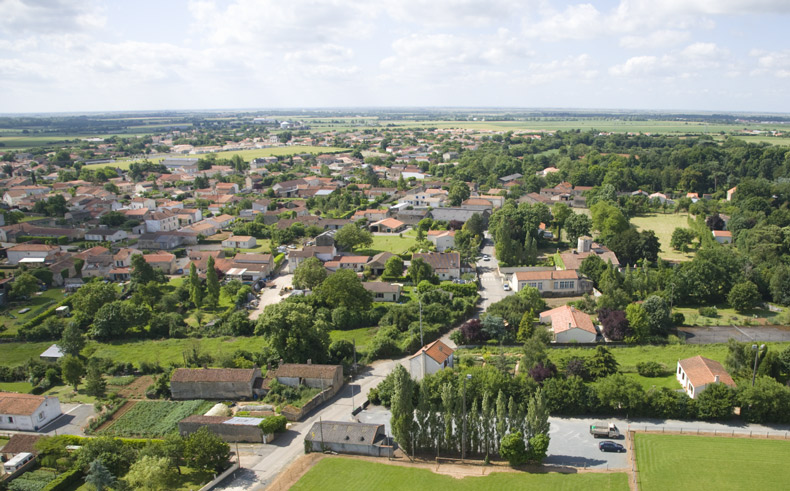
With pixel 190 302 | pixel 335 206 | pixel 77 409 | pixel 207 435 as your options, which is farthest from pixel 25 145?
pixel 207 435

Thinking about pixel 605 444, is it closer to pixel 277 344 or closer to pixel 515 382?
pixel 515 382

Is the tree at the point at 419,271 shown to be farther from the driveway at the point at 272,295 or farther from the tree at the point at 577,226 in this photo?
the tree at the point at 577,226

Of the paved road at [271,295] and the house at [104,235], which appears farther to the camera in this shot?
the house at [104,235]

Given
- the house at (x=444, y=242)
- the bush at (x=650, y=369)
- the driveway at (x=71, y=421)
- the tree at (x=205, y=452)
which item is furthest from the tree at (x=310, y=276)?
the bush at (x=650, y=369)

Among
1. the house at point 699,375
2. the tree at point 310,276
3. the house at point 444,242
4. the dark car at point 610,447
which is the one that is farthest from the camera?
the house at point 444,242

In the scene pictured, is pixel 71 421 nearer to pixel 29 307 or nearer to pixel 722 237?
pixel 29 307

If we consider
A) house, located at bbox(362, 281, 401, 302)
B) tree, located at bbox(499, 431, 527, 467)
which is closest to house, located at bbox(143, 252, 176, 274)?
house, located at bbox(362, 281, 401, 302)

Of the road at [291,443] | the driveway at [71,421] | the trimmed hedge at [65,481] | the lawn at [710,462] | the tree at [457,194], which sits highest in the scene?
the tree at [457,194]

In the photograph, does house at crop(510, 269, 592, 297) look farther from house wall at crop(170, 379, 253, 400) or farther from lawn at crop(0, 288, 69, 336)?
lawn at crop(0, 288, 69, 336)
